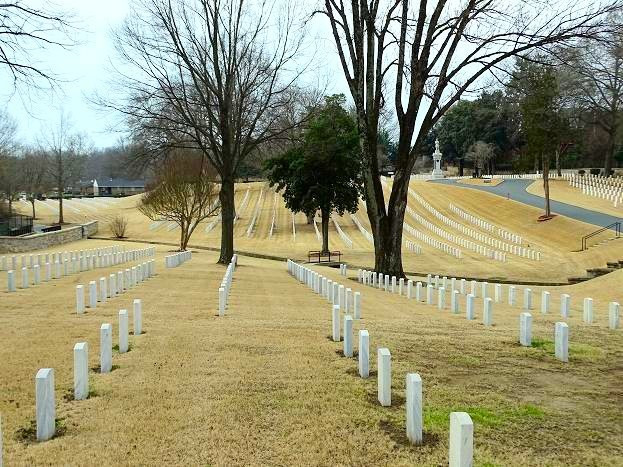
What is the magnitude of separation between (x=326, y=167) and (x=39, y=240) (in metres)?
22.1

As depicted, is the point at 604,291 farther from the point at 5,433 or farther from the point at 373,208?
the point at 5,433

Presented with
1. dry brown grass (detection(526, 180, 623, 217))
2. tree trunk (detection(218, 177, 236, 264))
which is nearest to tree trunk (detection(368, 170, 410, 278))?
tree trunk (detection(218, 177, 236, 264))

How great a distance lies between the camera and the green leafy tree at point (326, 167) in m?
43.1

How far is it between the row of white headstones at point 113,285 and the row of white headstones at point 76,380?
3731mm

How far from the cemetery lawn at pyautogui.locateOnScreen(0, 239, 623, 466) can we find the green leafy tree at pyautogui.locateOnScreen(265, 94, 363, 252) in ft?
108

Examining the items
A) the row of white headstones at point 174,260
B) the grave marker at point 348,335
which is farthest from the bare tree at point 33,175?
the grave marker at point 348,335

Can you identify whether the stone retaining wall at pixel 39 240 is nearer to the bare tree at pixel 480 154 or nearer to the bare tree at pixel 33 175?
the bare tree at pixel 33 175

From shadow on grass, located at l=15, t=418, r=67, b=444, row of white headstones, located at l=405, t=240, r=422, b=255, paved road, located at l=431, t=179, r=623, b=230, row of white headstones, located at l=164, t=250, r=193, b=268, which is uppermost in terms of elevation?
paved road, located at l=431, t=179, r=623, b=230

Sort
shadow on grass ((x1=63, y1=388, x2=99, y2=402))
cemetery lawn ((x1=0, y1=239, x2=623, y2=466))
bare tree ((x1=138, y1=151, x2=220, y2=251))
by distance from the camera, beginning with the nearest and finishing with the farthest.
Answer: cemetery lawn ((x1=0, y1=239, x2=623, y2=466)) < shadow on grass ((x1=63, y1=388, x2=99, y2=402)) < bare tree ((x1=138, y1=151, x2=220, y2=251))

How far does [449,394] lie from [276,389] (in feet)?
5.88

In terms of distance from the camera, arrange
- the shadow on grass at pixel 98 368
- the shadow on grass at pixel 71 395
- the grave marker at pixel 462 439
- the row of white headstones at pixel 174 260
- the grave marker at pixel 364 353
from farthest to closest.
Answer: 1. the row of white headstones at pixel 174 260
2. the shadow on grass at pixel 98 368
3. the grave marker at pixel 364 353
4. the shadow on grass at pixel 71 395
5. the grave marker at pixel 462 439

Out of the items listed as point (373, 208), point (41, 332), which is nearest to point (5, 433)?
point (41, 332)

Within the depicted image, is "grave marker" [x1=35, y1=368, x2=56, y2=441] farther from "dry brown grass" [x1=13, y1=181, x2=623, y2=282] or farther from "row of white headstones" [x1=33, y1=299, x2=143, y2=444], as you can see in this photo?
"dry brown grass" [x1=13, y1=181, x2=623, y2=282]

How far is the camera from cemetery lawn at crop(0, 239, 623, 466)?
4.75 meters
